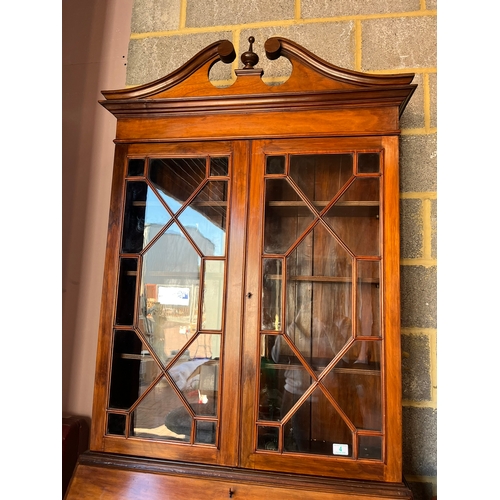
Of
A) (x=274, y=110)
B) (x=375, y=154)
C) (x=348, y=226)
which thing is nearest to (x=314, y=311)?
(x=348, y=226)

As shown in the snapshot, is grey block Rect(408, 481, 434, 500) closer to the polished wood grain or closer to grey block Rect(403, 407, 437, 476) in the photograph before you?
grey block Rect(403, 407, 437, 476)

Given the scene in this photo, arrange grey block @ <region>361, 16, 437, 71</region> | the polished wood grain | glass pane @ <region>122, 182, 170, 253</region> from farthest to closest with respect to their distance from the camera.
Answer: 1. grey block @ <region>361, 16, 437, 71</region>
2. glass pane @ <region>122, 182, 170, 253</region>
3. the polished wood grain

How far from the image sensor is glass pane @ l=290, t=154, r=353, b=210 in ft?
3.52

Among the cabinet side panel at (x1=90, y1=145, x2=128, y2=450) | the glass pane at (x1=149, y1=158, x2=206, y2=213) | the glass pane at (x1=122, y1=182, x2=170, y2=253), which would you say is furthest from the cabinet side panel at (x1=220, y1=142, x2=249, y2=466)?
the cabinet side panel at (x1=90, y1=145, x2=128, y2=450)

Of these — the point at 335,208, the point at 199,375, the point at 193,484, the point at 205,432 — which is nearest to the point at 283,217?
the point at 335,208

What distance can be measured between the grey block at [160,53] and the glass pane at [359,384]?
119 centimetres

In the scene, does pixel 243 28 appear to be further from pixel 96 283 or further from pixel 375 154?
pixel 96 283

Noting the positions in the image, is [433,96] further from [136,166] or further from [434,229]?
[136,166]

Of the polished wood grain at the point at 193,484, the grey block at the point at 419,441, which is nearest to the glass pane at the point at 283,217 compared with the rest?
the polished wood grain at the point at 193,484

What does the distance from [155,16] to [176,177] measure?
32.4 inches

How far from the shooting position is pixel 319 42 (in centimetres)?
144

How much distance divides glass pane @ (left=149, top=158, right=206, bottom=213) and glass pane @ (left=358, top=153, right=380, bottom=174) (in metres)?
0.42

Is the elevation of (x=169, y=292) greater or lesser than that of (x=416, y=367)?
greater

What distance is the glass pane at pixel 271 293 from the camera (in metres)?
1.06
